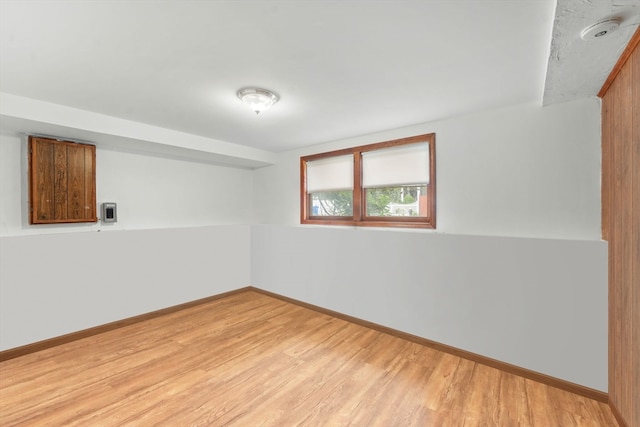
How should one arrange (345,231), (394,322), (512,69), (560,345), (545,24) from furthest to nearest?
(345,231) → (394,322) → (560,345) → (512,69) → (545,24)

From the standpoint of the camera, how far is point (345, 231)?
145 inches

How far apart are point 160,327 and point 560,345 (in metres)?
4.12

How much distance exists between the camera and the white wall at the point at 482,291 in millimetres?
2180

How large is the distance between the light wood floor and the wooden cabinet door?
1.41 meters

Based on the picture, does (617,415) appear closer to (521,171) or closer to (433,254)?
(433,254)

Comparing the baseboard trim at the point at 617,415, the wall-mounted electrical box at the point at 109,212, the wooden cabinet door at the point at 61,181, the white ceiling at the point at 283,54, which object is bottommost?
the baseboard trim at the point at 617,415

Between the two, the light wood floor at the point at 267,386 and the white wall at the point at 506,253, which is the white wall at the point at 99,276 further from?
the white wall at the point at 506,253

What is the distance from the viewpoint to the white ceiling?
1.43 meters

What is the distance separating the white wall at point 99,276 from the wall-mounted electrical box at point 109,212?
20cm

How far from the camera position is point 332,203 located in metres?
4.29

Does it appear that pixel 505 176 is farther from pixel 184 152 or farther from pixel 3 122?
pixel 3 122

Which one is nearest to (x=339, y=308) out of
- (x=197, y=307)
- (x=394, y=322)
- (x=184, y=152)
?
(x=394, y=322)

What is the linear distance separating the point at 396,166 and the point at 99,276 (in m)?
3.86

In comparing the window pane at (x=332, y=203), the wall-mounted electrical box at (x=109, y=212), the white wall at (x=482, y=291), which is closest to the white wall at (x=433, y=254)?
the white wall at (x=482, y=291)
